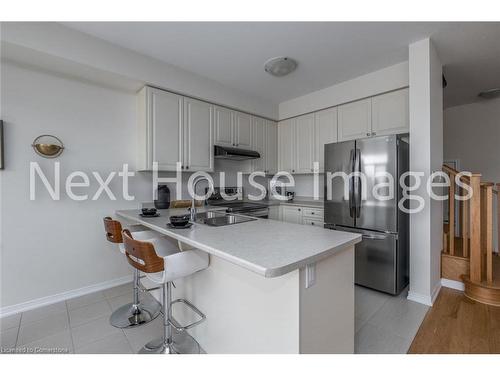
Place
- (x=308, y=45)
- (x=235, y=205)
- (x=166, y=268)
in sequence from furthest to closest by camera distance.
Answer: (x=235, y=205) < (x=308, y=45) < (x=166, y=268)

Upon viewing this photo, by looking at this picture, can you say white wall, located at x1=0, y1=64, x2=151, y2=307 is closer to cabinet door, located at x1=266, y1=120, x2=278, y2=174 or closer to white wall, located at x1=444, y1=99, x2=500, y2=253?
cabinet door, located at x1=266, y1=120, x2=278, y2=174

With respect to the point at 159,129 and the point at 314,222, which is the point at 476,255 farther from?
the point at 159,129

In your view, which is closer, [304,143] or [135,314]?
[135,314]

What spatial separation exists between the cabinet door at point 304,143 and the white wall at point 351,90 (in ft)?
0.51

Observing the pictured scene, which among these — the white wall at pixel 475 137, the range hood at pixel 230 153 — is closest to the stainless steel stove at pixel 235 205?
the range hood at pixel 230 153

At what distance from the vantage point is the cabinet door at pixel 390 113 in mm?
2752

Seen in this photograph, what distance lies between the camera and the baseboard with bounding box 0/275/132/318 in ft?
7.10

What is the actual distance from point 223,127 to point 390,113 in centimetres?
222

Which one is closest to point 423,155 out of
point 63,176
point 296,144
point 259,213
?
point 296,144

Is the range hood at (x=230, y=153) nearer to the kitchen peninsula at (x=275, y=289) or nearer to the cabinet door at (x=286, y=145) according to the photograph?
the cabinet door at (x=286, y=145)

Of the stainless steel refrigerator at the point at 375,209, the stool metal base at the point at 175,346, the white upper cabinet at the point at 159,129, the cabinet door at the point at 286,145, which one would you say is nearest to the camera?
the stool metal base at the point at 175,346

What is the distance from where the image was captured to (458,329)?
1867 mm

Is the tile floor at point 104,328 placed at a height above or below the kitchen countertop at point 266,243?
below

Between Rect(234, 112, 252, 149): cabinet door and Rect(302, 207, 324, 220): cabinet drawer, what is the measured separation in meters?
1.36
